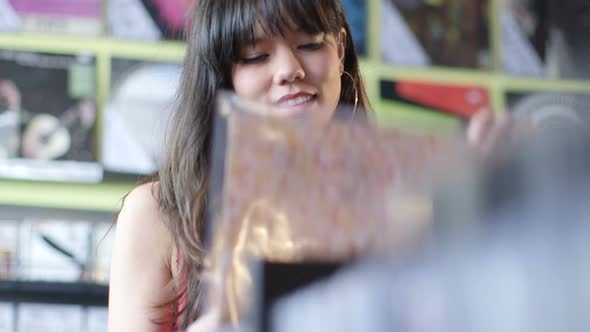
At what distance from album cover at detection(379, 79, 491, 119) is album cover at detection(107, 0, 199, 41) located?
0.61 m

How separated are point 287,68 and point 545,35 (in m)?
1.78

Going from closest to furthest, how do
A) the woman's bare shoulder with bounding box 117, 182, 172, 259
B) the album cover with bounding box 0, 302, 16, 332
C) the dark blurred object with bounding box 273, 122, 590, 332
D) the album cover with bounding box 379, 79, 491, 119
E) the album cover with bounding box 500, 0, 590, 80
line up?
the dark blurred object with bounding box 273, 122, 590, 332 → the woman's bare shoulder with bounding box 117, 182, 172, 259 → the album cover with bounding box 0, 302, 16, 332 → the album cover with bounding box 379, 79, 491, 119 → the album cover with bounding box 500, 0, 590, 80

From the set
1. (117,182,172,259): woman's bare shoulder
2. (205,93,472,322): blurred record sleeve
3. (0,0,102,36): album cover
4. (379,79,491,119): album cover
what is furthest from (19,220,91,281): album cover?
(205,93,472,322): blurred record sleeve

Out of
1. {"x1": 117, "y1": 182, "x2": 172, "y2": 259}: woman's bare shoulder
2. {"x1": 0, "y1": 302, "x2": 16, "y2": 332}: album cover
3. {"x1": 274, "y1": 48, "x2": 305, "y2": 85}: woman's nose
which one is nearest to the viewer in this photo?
{"x1": 274, "y1": 48, "x2": 305, "y2": 85}: woman's nose

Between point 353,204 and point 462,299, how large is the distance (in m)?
0.08

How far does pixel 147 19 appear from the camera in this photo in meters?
2.02

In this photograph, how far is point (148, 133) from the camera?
195cm

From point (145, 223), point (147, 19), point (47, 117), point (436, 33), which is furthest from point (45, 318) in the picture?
point (436, 33)

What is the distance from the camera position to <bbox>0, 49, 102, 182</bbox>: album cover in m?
1.86

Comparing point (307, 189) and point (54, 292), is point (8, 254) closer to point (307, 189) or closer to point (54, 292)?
point (54, 292)

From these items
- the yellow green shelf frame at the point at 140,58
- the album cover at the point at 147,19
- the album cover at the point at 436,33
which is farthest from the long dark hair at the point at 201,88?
the album cover at the point at 436,33

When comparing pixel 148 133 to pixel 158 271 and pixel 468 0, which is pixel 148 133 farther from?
pixel 158 271

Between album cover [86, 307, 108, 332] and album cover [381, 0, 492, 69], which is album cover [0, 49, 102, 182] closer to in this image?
album cover [86, 307, 108, 332]

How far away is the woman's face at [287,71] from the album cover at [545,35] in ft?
5.31
